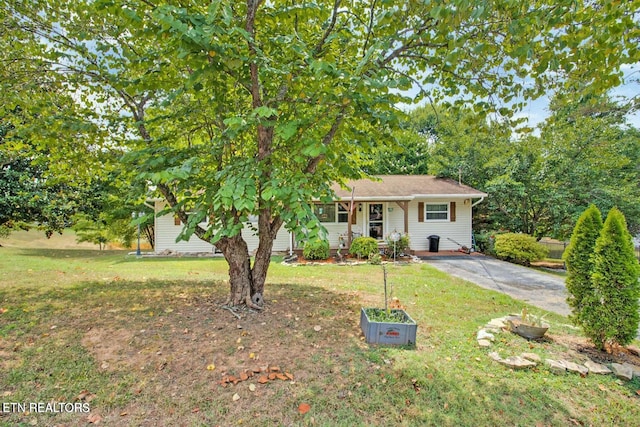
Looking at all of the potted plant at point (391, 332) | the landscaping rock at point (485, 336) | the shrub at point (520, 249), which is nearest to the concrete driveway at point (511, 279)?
the shrub at point (520, 249)

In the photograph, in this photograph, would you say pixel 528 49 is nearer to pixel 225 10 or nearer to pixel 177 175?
pixel 225 10

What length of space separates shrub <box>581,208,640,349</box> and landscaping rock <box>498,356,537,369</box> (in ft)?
3.18

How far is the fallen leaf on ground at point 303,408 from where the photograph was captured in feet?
8.14

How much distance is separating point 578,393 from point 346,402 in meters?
2.15

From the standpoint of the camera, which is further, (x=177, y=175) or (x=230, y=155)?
(x=230, y=155)

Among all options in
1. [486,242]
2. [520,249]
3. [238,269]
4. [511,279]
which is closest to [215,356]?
[238,269]

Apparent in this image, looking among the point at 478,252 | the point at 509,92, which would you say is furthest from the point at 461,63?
the point at 478,252

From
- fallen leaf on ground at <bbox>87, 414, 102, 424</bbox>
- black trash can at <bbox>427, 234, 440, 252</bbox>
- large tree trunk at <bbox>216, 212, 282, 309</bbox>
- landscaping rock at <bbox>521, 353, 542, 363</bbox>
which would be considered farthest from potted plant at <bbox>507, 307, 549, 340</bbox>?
black trash can at <bbox>427, 234, 440, 252</bbox>

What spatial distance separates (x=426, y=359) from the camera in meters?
3.36

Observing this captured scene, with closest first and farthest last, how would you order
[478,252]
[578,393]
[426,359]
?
[578,393]
[426,359]
[478,252]

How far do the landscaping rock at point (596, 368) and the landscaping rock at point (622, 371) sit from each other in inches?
2.3

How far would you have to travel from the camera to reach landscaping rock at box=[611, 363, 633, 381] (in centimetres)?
309

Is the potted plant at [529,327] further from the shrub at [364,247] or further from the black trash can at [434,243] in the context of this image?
the black trash can at [434,243]

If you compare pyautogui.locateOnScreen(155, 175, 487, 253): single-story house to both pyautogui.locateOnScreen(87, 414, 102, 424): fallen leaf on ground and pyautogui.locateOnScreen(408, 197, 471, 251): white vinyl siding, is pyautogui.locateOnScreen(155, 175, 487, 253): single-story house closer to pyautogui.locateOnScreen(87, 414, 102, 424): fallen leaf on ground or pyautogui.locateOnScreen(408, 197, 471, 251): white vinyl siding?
pyautogui.locateOnScreen(408, 197, 471, 251): white vinyl siding
